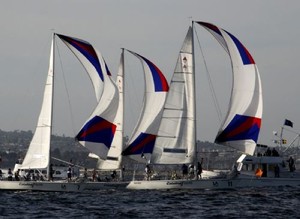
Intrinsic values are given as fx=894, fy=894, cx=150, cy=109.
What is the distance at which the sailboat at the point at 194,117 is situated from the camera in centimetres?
5956

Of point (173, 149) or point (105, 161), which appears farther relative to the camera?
point (105, 161)

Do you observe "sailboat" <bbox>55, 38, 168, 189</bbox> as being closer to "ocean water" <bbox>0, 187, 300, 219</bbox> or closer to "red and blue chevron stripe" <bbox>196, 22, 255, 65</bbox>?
"ocean water" <bbox>0, 187, 300, 219</bbox>

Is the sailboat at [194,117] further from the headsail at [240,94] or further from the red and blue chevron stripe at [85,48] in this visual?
the red and blue chevron stripe at [85,48]

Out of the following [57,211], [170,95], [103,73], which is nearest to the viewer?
[57,211]

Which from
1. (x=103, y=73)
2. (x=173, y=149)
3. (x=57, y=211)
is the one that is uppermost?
(x=103, y=73)

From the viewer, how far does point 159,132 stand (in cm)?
6031

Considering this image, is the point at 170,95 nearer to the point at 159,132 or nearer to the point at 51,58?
the point at 159,132

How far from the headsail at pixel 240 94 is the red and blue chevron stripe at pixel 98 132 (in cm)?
916

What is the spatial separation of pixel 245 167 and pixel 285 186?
324 cm

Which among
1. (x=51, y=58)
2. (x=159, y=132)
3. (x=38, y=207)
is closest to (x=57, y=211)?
(x=38, y=207)

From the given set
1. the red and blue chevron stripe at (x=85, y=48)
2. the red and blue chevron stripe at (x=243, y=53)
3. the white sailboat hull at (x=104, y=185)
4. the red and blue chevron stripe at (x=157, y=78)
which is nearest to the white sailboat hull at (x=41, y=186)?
the white sailboat hull at (x=104, y=185)

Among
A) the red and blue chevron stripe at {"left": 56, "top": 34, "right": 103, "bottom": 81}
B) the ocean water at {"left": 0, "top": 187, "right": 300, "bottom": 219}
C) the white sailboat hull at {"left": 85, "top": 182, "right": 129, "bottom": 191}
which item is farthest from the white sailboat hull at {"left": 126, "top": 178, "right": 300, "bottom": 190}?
the red and blue chevron stripe at {"left": 56, "top": 34, "right": 103, "bottom": 81}

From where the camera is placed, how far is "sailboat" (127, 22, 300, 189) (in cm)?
5956

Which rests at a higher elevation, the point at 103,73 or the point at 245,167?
the point at 103,73
